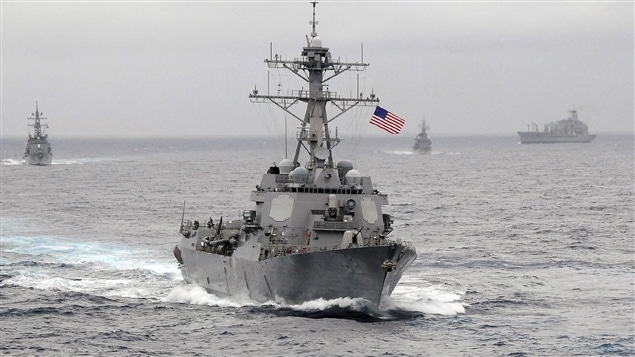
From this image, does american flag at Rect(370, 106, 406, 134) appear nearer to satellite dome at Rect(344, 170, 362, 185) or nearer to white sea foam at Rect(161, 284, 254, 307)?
satellite dome at Rect(344, 170, 362, 185)

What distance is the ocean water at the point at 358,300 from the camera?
31.8 meters

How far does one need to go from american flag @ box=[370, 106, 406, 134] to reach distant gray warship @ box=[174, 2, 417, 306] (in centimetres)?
111

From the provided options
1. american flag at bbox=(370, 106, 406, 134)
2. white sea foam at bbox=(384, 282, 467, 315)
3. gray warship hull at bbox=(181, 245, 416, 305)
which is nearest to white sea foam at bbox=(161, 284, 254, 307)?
gray warship hull at bbox=(181, 245, 416, 305)

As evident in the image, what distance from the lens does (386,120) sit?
41594 mm

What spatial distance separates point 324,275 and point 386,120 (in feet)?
29.4

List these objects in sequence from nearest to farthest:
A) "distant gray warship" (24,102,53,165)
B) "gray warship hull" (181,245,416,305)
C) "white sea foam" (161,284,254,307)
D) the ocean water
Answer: the ocean water
"gray warship hull" (181,245,416,305)
"white sea foam" (161,284,254,307)
"distant gray warship" (24,102,53,165)

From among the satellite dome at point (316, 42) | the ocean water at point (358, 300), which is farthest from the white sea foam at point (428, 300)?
the satellite dome at point (316, 42)

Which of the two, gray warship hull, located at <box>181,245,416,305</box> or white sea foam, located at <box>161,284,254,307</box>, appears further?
white sea foam, located at <box>161,284,254,307</box>

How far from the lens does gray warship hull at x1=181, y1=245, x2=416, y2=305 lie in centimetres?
3462

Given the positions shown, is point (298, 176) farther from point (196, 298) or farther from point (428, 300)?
point (428, 300)

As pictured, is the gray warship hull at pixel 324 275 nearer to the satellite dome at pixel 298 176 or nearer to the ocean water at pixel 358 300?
the ocean water at pixel 358 300

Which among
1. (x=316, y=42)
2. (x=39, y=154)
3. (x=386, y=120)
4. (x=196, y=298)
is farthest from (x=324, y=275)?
(x=39, y=154)

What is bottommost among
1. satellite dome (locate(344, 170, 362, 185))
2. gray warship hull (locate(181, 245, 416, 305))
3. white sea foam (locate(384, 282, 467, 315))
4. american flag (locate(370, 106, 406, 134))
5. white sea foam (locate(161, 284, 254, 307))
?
white sea foam (locate(161, 284, 254, 307))

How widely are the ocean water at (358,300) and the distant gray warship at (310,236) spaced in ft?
2.48
